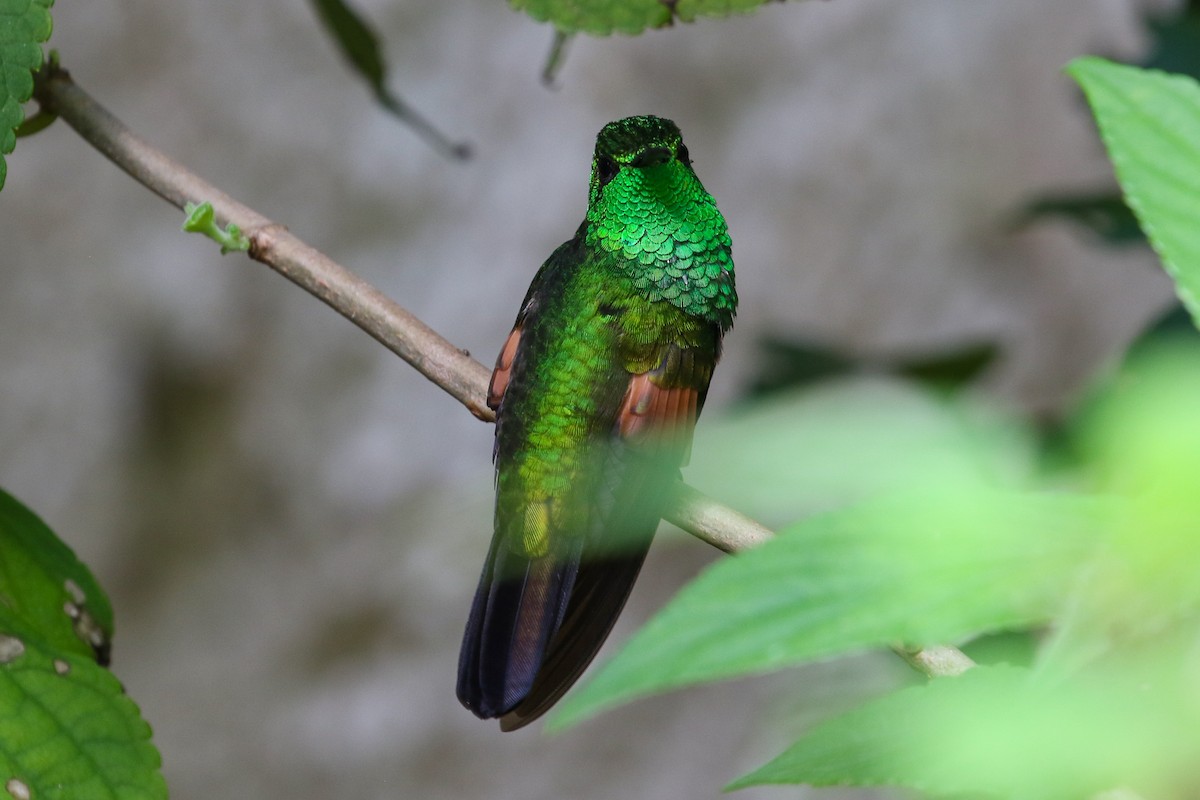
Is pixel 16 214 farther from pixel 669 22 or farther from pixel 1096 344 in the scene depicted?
pixel 1096 344

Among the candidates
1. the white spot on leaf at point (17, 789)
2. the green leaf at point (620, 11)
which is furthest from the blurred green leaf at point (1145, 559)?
the green leaf at point (620, 11)

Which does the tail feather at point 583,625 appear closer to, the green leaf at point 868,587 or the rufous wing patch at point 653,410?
the rufous wing patch at point 653,410

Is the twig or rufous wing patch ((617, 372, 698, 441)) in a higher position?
the twig

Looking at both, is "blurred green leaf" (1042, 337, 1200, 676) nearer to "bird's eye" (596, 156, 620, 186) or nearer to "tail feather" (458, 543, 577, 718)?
"tail feather" (458, 543, 577, 718)

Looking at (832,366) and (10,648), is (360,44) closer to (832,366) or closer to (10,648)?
(10,648)

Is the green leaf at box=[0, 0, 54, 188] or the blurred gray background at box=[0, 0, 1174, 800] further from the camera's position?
A: the blurred gray background at box=[0, 0, 1174, 800]

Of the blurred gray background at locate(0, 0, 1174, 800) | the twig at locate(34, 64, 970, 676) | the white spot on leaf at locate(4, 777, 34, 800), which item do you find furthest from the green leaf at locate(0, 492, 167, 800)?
the blurred gray background at locate(0, 0, 1174, 800)

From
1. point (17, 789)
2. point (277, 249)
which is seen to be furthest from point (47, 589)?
point (277, 249)
